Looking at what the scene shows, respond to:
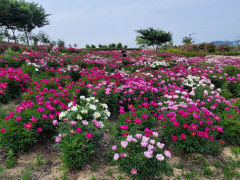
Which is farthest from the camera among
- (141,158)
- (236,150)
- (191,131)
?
(236,150)

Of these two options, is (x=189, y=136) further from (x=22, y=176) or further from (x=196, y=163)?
(x=22, y=176)

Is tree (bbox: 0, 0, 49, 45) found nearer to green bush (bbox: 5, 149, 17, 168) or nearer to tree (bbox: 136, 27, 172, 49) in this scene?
tree (bbox: 136, 27, 172, 49)

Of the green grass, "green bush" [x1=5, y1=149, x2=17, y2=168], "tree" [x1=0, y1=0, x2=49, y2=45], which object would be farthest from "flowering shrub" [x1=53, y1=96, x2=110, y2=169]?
"tree" [x1=0, y1=0, x2=49, y2=45]

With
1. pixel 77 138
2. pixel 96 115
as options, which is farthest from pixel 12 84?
pixel 77 138

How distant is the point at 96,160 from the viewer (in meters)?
3.36

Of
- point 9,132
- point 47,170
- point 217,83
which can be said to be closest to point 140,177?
point 47,170

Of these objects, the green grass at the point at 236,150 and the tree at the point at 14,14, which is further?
Result: the tree at the point at 14,14

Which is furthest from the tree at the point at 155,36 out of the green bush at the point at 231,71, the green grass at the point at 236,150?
the green grass at the point at 236,150

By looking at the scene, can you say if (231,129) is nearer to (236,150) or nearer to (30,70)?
(236,150)

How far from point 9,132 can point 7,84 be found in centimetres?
296

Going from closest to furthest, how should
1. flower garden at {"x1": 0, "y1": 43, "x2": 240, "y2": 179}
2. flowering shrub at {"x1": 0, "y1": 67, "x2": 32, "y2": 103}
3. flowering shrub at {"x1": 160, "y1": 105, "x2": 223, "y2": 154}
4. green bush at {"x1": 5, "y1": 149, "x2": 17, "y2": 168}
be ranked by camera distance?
flower garden at {"x1": 0, "y1": 43, "x2": 240, "y2": 179}, green bush at {"x1": 5, "y1": 149, "x2": 17, "y2": 168}, flowering shrub at {"x1": 160, "y1": 105, "x2": 223, "y2": 154}, flowering shrub at {"x1": 0, "y1": 67, "x2": 32, "y2": 103}

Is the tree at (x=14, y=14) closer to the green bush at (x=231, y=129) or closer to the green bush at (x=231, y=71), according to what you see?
the green bush at (x=231, y=71)

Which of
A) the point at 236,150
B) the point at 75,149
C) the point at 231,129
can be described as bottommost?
the point at 236,150

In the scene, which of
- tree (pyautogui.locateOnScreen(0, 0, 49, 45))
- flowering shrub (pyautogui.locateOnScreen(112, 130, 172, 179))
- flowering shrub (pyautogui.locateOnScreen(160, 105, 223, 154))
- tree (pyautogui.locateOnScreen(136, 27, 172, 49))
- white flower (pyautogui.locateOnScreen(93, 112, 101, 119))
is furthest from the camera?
tree (pyautogui.locateOnScreen(136, 27, 172, 49))
